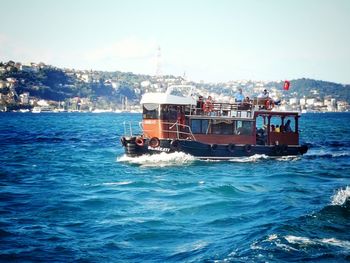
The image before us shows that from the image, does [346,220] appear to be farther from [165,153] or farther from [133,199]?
[165,153]

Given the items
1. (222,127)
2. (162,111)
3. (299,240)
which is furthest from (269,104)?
(299,240)

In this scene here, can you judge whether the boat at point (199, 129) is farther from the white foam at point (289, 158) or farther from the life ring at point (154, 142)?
the white foam at point (289, 158)

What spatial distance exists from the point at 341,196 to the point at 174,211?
6885 millimetres

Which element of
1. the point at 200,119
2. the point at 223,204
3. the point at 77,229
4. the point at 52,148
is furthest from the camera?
the point at 52,148

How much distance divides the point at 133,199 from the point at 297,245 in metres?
8.22

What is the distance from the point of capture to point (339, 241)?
12.5 m

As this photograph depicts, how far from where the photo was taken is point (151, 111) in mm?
30125

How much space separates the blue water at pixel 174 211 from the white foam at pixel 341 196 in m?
0.05

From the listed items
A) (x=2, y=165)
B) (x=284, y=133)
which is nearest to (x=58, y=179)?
(x=2, y=165)

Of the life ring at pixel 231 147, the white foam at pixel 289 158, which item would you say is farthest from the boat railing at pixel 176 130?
the white foam at pixel 289 158

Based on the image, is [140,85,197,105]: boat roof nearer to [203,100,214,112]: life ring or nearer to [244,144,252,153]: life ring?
[203,100,214,112]: life ring

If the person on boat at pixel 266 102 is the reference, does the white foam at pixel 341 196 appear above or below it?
below

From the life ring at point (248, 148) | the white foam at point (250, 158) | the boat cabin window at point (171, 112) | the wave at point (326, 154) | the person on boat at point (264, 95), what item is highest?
the person on boat at point (264, 95)

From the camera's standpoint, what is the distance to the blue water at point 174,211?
12125 mm
